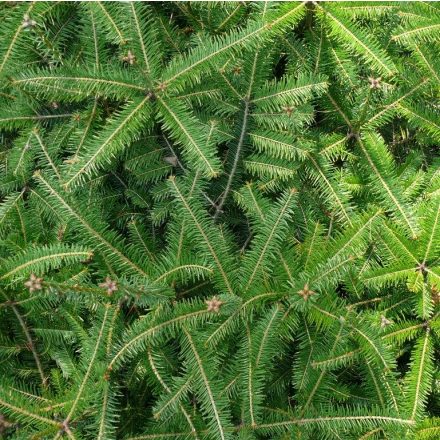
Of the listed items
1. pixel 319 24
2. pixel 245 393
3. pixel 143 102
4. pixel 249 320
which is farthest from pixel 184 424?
pixel 319 24

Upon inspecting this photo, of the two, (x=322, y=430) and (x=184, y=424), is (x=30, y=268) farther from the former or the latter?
(x=322, y=430)

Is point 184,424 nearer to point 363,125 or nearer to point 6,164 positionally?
point 6,164

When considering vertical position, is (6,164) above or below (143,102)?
below

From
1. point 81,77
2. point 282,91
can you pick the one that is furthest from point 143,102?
point 282,91

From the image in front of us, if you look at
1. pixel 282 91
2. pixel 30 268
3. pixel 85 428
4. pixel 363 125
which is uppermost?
pixel 282 91

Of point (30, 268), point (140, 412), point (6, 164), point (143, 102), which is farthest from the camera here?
point (6, 164)

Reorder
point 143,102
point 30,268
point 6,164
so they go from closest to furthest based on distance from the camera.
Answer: point 30,268, point 143,102, point 6,164

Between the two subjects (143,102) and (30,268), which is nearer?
(30,268)
